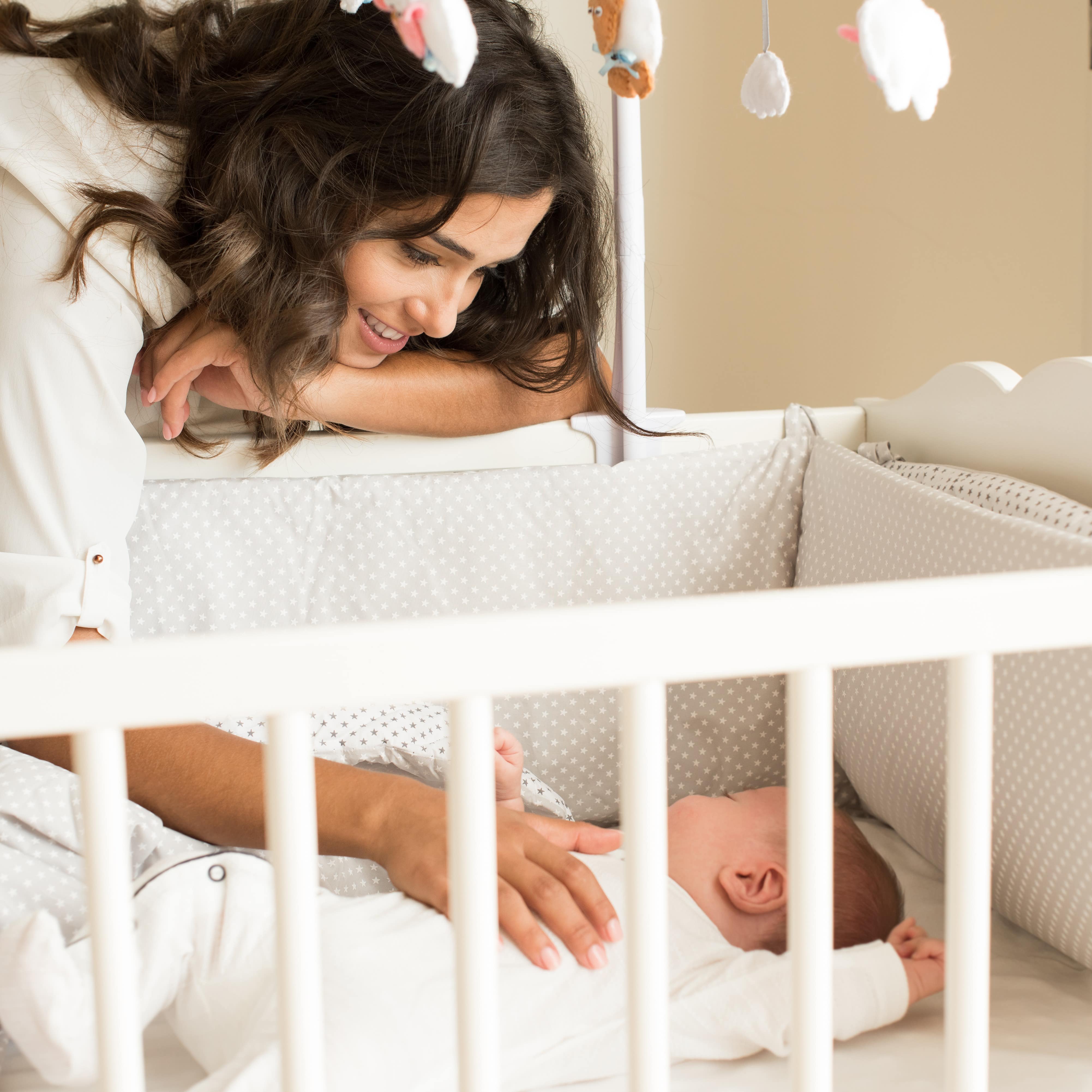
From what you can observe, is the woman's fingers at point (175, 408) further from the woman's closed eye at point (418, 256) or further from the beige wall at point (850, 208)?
the beige wall at point (850, 208)

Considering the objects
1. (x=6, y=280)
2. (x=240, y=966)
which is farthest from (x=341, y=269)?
(x=240, y=966)

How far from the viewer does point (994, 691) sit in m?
0.78

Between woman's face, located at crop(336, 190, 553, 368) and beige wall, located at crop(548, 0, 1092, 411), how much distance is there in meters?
0.99

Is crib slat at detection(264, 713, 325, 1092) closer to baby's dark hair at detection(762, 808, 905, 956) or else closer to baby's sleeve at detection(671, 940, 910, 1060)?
baby's sleeve at detection(671, 940, 910, 1060)

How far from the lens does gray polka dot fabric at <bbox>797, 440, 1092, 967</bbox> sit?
71 centimetres

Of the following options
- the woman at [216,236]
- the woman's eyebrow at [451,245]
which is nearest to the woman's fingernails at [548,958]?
the woman at [216,236]

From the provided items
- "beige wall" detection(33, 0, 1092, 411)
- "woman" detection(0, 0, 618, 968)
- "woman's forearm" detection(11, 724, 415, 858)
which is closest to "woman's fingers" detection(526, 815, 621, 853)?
"woman" detection(0, 0, 618, 968)

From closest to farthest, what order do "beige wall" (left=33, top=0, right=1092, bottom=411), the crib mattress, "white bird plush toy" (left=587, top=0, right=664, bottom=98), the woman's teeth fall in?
"white bird plush toy" (left=587, top=0, right=664, bottom=98) → the crib mattress → the woman's teeth → "beige wall" (left=33, top=0, right=1092, bottom=411)

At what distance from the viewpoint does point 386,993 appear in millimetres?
649

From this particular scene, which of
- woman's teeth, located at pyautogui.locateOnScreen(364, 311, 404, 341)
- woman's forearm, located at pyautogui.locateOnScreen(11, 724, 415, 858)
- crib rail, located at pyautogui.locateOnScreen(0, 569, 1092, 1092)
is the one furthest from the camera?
woman's teeth, located at pyautogui.locateOnScreen(364, 311, 404, 341)

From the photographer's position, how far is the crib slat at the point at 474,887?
1.31 ft

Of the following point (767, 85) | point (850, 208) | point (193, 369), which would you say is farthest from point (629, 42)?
point (850, 208)

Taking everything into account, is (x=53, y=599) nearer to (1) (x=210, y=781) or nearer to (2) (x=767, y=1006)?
(1) (x=210, y=781)

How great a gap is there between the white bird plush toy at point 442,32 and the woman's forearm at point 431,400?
63 centimetres
